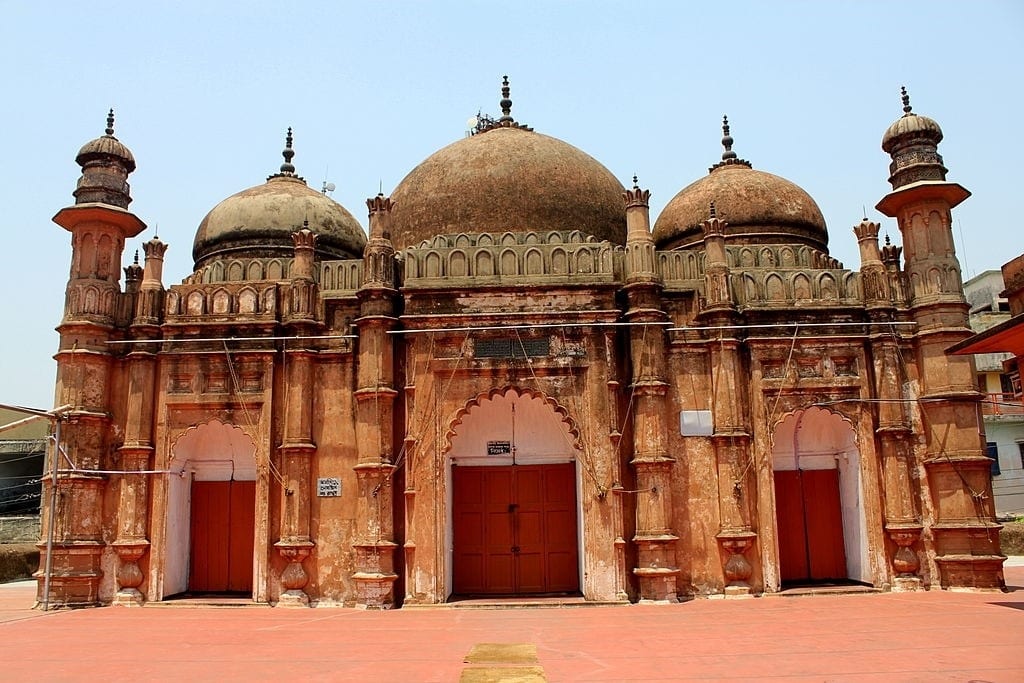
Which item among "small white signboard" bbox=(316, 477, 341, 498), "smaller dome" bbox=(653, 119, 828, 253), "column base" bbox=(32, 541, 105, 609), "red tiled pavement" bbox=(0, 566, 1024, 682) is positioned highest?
"smaller dome" bbox=(653, 119, 828, 253)

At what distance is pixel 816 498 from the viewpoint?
51.2 feet

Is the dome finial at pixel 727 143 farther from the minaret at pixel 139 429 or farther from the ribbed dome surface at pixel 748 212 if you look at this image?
the minaret at pixel 139 429

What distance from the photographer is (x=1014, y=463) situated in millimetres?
32219

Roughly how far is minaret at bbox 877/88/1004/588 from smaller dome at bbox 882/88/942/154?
0.02 m

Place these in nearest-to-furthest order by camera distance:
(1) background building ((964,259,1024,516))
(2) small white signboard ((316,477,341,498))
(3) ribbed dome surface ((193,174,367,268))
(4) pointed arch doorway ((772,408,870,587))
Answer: (2) small white signboard ((316,477,341,498))
(4) pointed arch doorway ((772,408,870,587))
(3) ribbed dome surface ((193,174,367,268))
(1) background building ((964,259,1024,516))

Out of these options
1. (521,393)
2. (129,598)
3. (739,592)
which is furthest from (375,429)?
(739,592)

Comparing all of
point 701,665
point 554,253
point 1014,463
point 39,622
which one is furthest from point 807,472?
point 1014,463

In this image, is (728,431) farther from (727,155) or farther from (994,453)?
(994,453)

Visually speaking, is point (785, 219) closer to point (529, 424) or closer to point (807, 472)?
point (807, 472)

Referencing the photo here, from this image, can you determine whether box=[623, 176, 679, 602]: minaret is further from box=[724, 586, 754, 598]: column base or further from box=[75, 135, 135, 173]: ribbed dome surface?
box=[75, 135, 135, 173]: ribbed dome surface

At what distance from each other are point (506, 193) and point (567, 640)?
9752 mm

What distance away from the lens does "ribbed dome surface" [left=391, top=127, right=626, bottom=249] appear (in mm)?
16922

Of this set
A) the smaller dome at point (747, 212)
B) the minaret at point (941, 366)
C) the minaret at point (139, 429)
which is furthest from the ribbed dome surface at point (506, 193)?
the minaret at point (941, 366)

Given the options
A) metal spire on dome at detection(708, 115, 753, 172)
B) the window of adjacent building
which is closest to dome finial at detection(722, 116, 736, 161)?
metal spire on dome at detection(708, 115, 753, 172)
